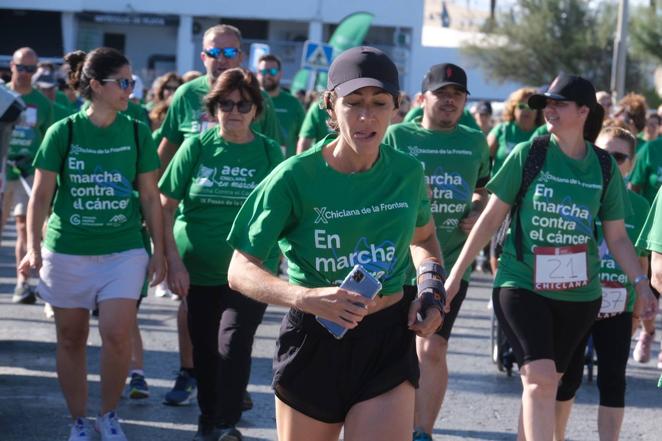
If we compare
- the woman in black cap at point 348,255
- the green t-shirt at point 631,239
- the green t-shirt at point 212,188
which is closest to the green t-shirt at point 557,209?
the green t-shirt at point 631,239

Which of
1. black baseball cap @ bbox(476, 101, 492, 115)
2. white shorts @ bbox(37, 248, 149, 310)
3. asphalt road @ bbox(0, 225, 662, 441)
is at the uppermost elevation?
black baseball cap @ bbox(476, 101, 492, 115)

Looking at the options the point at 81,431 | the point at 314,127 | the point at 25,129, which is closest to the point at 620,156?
the point at 81,431

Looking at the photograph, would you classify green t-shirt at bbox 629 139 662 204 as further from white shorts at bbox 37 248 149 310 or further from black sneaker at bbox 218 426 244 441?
white shorts at bbox 37 248 149 310

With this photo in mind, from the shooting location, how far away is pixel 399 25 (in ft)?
213

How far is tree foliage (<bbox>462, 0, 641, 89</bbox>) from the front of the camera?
6147cm

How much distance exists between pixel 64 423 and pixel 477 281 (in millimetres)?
8652

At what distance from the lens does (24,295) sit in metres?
12.2

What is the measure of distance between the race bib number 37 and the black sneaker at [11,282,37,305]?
6845mm

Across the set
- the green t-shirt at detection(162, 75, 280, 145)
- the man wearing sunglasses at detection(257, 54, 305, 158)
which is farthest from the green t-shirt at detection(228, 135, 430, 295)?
the man wearing sunglasses at detection(257, 54, 305, 158)

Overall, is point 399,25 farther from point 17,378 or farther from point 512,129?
point 17,378

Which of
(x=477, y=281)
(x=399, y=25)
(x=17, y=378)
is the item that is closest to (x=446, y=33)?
(x=399, y=25)

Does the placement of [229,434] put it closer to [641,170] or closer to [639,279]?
[639,279]

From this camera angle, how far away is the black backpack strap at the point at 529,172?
649 centimetres

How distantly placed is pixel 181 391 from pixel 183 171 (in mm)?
1559
